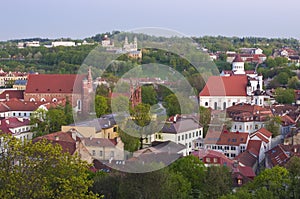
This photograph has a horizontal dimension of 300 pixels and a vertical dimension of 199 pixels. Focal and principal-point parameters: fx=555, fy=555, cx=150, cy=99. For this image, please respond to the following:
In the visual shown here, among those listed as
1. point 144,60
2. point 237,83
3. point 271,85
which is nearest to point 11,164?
point 237,83

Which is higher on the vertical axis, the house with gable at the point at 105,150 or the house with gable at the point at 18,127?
the house with gable at the point at 105,150

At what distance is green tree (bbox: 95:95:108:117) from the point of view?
2541 centimetres

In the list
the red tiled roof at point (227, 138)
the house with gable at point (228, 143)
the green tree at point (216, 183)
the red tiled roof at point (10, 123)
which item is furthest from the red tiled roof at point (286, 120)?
the red tiled roof at point (10, 123)

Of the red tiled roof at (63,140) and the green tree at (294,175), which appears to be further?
the red tiled roof at (63,140)

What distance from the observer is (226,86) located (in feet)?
107

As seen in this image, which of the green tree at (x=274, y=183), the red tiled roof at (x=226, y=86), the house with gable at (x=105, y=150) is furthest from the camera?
the red tiled roof at (x=226, y=86)

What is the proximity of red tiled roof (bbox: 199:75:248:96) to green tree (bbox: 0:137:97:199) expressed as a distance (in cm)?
2288

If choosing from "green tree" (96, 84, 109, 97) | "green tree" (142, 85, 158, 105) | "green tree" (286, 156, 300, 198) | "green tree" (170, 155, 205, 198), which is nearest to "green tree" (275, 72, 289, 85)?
"green tree" (142, 85, 158, 105)

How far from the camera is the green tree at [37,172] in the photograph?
8.53 meters

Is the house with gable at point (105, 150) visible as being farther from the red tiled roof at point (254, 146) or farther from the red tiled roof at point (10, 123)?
the red tiled roof at point (10, 123)

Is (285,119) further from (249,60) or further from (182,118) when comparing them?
(249,60)

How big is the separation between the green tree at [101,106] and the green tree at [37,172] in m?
16.1

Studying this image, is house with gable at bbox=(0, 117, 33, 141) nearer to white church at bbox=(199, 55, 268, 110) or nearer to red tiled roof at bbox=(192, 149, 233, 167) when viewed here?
red tiled roof at bbox=(192, 149, 233, 167)

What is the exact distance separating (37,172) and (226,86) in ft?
81.5
